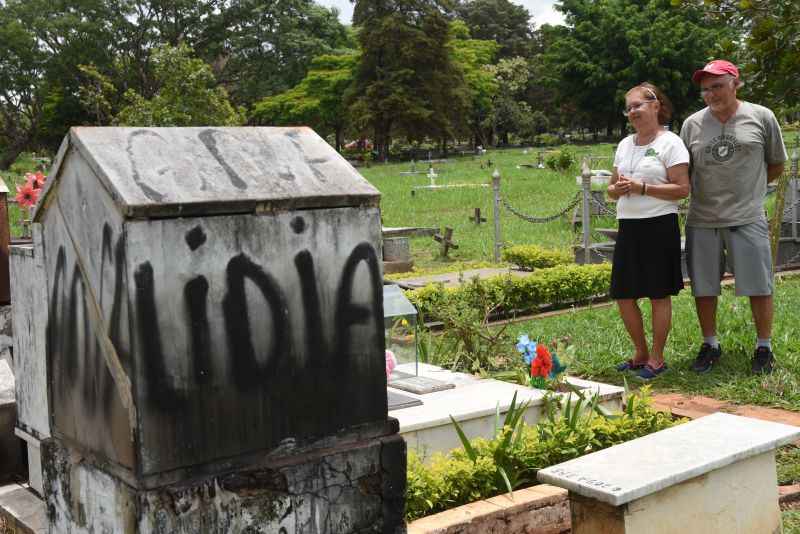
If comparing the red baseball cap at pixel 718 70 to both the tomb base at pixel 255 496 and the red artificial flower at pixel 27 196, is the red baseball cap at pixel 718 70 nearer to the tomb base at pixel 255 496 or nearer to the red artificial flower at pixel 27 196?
the tomb base at pixel 255 496

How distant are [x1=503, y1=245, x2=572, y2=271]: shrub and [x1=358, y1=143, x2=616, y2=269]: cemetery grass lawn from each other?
27.5 inches

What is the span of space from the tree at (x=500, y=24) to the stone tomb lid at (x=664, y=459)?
7033 centimetres

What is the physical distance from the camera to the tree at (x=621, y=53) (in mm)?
48281

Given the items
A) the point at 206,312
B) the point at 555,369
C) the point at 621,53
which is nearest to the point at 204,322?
the point at 206,312

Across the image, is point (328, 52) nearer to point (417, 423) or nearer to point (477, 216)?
point (477, 216)

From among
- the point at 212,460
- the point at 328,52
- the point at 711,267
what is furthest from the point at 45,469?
the point at 328,52

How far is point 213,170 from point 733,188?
13.6 ft

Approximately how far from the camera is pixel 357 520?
7.25 feet

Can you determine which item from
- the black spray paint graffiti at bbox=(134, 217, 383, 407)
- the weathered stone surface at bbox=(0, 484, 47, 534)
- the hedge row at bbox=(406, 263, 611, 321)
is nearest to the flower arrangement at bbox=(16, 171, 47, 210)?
the weathered stone surface at bbox=(0, 484, 47, 534)

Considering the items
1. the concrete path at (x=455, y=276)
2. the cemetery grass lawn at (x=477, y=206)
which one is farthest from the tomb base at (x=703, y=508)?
the cemetery grass lawn at (x=477, y=206)

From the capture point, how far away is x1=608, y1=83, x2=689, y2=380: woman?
17.6 feet

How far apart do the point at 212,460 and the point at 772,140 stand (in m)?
4.44

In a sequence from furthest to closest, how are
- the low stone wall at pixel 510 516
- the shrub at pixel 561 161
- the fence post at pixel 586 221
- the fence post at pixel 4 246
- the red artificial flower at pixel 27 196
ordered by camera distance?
the shrub at pixel 561 161 < the fence post at pixel 586 221 < the red artificial flower at pixel 27 196 < the fence post at pixel 4 246 < the low stone wall at pixel 510 516

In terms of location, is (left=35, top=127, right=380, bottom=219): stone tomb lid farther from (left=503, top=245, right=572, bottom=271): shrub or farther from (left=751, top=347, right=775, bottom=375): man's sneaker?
(left=503, top=245, right=572, bottom=271): shrub
